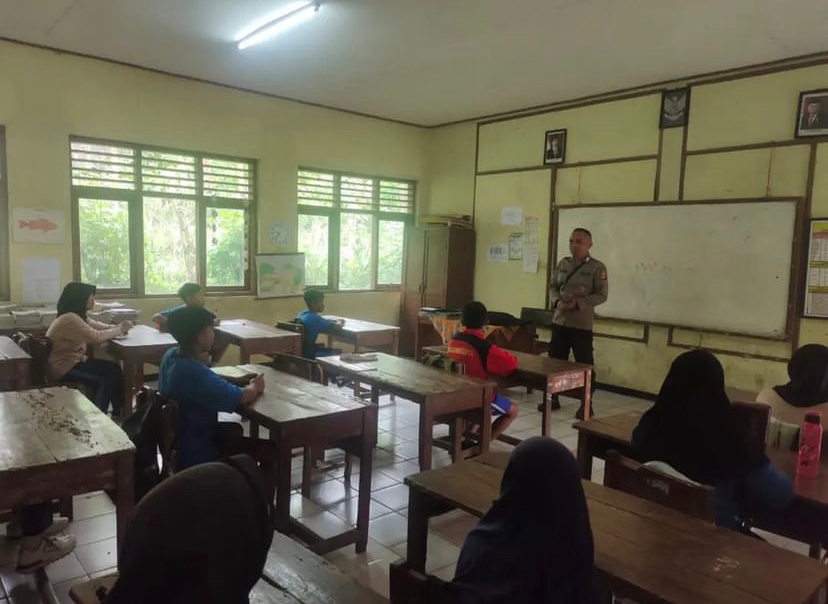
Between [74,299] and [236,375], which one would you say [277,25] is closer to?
[74,299]

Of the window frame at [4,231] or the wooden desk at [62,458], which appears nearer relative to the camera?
the wooden desk at [62,458]

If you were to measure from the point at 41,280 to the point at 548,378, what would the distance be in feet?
14.7

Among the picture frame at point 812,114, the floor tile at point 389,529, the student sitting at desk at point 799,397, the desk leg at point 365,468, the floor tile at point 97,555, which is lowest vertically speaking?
the floor tile at point 389,529

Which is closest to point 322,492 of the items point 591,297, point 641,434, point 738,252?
point 641,434

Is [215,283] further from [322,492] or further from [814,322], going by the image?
[814,322]

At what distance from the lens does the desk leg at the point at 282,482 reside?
242 centimetres

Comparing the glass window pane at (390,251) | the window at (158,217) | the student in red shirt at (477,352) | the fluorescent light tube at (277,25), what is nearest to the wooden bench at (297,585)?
the student in red shirt at (477,352)

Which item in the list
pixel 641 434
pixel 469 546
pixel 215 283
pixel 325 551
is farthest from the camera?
pixel 215 283

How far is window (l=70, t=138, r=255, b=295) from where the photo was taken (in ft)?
18.0

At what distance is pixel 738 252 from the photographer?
16.6 ft

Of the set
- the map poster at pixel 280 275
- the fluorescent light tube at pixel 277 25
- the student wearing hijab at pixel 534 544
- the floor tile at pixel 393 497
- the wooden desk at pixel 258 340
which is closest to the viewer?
the student wearing hijab at pixel 534 544

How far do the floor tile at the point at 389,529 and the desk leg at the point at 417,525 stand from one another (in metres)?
0.88

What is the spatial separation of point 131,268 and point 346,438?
4118 millimetres

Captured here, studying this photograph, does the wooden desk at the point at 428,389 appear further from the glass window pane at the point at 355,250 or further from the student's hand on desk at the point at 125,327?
the glass window pane at the point at 355,250
